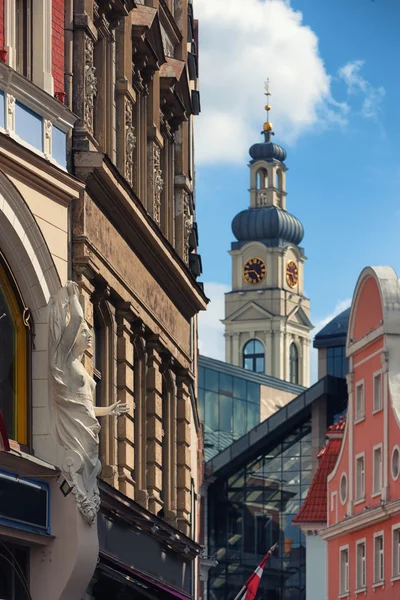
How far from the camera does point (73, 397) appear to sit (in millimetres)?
22625

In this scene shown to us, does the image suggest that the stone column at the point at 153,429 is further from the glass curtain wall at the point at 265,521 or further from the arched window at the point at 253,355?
the arched window at the point at 253,355

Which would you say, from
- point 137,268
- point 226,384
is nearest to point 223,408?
point 226,384

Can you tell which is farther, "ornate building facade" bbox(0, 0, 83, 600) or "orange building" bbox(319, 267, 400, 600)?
"orange building" bbox(319, 267, 400, 600)

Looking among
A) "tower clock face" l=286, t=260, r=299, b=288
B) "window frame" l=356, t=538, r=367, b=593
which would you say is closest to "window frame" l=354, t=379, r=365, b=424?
"window frame" l=356, t=538, r=367, b=593

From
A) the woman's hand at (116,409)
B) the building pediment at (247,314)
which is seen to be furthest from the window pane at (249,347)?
the woman's hand at (116,409)

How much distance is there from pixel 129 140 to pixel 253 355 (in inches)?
6634

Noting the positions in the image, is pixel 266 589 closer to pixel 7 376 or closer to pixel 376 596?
pixel 376 596

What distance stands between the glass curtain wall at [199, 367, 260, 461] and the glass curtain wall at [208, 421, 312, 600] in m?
10.6

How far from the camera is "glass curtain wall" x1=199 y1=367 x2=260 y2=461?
340 feet

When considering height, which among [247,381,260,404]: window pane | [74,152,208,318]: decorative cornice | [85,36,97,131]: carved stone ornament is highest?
[247,381,260,404]: window pane

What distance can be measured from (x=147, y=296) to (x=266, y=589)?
202ft

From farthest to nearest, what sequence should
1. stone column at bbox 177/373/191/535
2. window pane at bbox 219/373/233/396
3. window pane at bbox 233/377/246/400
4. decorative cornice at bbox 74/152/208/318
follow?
window pane at bbox 233/377/246/400 → window pane at bbox 219/373/233/396 → stone column at bbox 177/373/191/535 → decorative cornice at bbox 74/152/208/318

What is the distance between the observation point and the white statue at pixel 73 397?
22.5 meters

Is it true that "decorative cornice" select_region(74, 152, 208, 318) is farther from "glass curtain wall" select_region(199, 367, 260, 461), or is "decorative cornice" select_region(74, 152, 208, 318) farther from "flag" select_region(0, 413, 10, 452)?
"glass curtain wall" select_region(199, 367, 260, 461)
